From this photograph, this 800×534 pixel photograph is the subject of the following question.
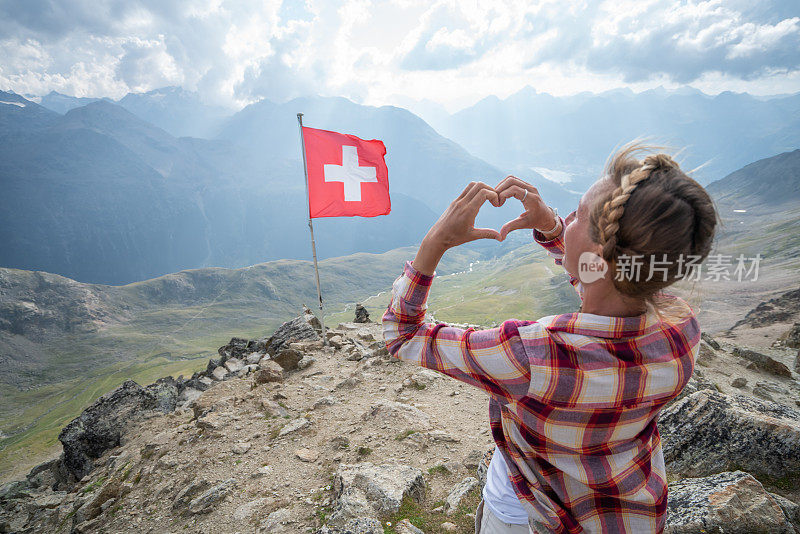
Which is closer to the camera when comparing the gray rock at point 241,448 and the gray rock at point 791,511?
the gray rock at point 791,511

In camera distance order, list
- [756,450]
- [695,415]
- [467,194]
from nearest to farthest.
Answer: [467,194]
[756,450]
[695,415]

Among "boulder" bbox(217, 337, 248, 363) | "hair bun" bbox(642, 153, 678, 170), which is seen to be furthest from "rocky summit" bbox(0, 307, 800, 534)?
"boulder" bbox(217, 337, 248, 363)

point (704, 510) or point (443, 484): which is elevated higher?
point (704, 510)

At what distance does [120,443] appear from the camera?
50.8 ft

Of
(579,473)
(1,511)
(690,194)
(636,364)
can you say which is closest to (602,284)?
(636,364)

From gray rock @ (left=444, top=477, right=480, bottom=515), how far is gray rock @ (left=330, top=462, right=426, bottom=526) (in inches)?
24.3

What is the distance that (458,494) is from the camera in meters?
7.14

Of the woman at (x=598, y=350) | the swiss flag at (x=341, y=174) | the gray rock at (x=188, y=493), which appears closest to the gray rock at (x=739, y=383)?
the swiss flag at (x=341, y=174)

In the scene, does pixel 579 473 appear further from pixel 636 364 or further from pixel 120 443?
pixel 120 443

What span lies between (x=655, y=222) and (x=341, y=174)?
15.6 m

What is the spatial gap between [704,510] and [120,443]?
19.6 meters

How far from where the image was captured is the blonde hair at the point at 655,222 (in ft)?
6.61

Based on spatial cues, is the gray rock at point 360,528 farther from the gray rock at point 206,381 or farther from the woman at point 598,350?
the gray rock at point 206,381

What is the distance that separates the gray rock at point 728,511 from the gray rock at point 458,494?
3.28 meters
